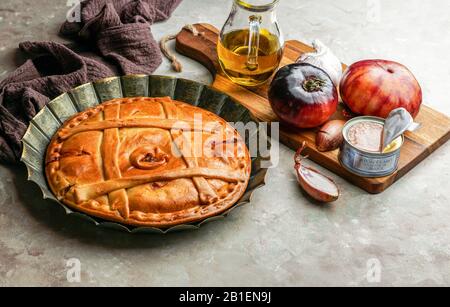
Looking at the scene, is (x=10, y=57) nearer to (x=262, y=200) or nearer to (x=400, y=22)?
(x=262, y=200)

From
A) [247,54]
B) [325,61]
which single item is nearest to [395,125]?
[325,61]

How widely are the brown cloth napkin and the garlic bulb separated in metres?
0.48

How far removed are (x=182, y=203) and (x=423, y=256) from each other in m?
0.55

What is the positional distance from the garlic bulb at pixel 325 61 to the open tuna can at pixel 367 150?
23cm

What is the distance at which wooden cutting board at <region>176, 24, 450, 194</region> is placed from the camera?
1.61 metres

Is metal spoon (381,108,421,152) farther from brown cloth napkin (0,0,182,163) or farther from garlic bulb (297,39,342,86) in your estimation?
brown cloth napkin (0,0,182,163)

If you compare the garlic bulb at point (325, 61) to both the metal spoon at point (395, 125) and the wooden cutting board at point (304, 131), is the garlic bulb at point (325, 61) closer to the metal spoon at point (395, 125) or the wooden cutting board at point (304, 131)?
the wooden cutting board at point (304, 131)

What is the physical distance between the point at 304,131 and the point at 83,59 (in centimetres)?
67

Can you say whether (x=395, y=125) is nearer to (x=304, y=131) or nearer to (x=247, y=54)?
(x=304, y=131)

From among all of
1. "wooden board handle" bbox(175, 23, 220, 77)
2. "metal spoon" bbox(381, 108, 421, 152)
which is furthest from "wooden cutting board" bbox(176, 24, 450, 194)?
"metal spoon" bbox(381, 108, 421, 152)

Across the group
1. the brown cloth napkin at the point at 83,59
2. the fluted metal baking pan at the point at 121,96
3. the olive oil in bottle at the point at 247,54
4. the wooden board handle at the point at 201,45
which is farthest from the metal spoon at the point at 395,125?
the brown cloth napkin at the point at 83,59

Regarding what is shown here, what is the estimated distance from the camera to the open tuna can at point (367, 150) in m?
1.53

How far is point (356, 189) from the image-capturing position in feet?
5.23

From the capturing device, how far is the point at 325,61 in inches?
70.9
